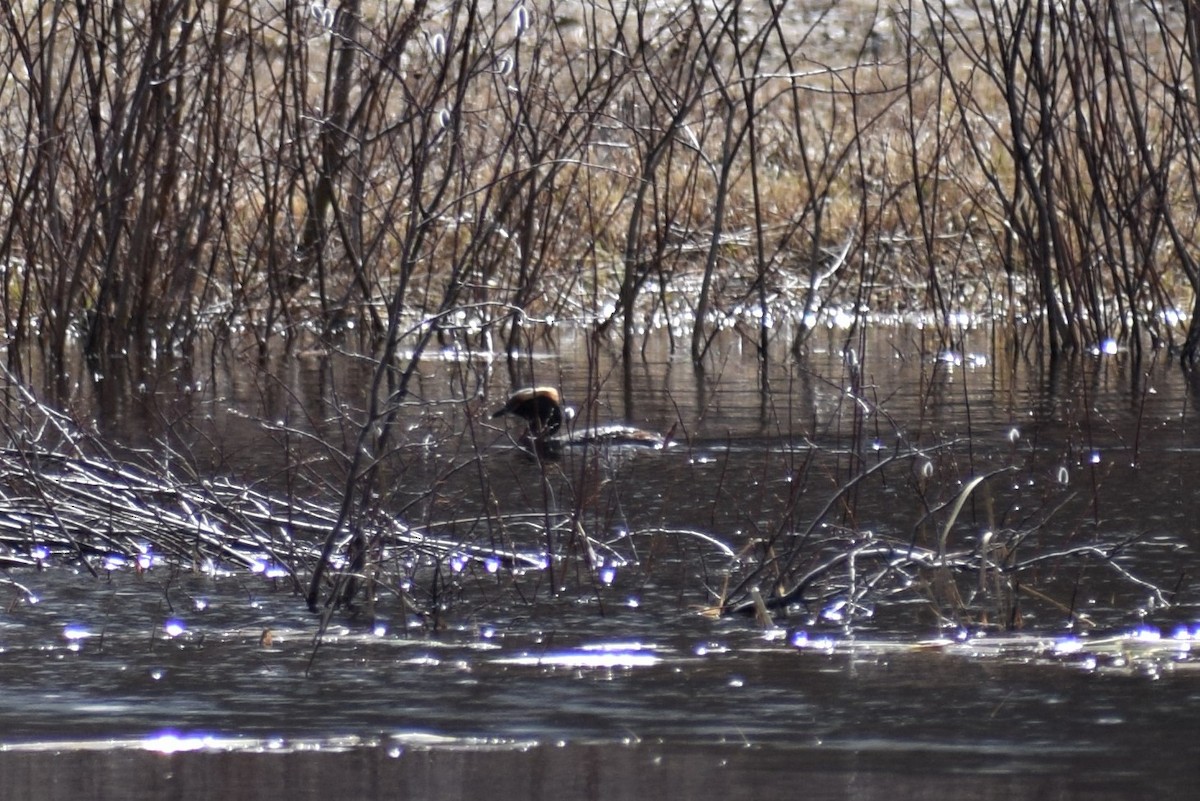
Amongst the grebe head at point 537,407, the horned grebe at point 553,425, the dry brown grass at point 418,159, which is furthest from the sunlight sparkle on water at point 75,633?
the grebe head at point 537,407

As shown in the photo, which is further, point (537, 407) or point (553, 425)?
point (537, 407)

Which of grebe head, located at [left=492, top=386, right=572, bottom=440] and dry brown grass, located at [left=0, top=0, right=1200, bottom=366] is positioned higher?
dry brown grass, located at [left=0, top=0, right=1200, bottom=366]

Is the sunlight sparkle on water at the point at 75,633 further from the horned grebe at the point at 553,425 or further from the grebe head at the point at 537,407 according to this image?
the grebe head at the point at 537,407

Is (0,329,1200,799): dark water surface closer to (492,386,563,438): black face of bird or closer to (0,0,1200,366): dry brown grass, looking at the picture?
(492,386,563,438): black face of bird

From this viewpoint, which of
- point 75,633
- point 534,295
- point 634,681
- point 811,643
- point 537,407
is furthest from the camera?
point 534,295

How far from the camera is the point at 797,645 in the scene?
15.2ft

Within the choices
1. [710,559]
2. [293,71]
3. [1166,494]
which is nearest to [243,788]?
[710,559]

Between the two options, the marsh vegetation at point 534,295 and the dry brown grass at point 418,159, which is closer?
the marsh vegetation at point 534,295

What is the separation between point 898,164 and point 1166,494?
46.3 ft

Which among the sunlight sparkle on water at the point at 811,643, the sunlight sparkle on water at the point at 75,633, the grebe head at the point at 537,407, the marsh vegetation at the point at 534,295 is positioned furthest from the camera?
the grebe head at the point at 537,407

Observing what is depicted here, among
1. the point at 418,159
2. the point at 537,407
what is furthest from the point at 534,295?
the point at 418,159

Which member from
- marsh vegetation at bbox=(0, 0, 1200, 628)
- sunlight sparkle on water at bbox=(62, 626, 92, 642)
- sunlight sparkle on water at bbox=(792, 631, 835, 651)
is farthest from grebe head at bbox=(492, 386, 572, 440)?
sunlight sparkle on water at bbox=(792, 631, 835, 651)

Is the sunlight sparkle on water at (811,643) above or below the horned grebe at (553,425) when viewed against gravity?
below

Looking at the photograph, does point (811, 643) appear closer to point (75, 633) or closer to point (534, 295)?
point (75, 633)
